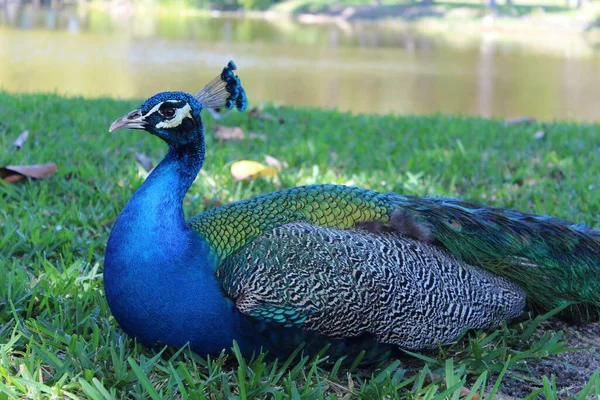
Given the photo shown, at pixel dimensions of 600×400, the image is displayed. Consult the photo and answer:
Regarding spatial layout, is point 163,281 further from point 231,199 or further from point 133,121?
point 231,199

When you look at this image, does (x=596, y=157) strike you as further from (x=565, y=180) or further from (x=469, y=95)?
(x=469, y=95)

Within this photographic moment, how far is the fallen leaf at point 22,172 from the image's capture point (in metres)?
3.53

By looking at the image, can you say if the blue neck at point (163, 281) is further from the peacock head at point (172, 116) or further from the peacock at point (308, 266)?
the peacock head at point (172, 116)

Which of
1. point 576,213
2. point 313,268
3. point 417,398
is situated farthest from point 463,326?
point 576,213

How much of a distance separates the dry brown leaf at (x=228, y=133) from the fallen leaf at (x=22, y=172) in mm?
1478

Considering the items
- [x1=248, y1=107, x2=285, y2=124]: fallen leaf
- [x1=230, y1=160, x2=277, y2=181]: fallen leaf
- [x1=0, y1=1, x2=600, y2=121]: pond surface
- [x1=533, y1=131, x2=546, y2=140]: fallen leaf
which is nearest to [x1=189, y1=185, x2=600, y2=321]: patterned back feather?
[x1=230, y1=160, x2=277, y2=181]: fallen leaf

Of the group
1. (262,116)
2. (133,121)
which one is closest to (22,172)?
(133,121)

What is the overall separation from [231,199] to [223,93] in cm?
136

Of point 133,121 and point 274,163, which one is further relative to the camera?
Answer: point 274,163

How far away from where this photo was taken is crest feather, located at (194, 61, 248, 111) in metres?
2.29

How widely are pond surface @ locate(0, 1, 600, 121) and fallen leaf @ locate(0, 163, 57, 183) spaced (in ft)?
16.7

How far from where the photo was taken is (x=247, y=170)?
3.87 m

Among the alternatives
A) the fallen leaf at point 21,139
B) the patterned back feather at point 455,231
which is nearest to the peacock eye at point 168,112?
the patterned back feather at point 455,231

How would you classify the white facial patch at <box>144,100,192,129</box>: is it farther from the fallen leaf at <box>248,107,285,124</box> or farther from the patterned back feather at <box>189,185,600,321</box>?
the fallen leaf at <box>248,107,285,124</box>
